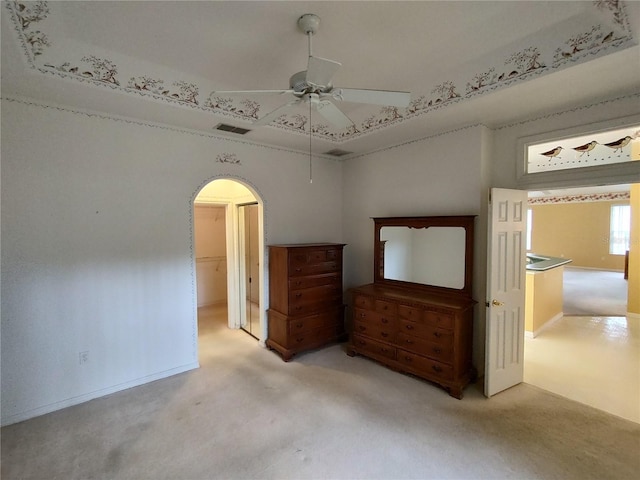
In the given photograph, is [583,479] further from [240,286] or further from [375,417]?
[240,286]

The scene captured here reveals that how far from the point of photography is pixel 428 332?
3.06 meters

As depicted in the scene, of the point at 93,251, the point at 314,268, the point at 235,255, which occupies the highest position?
the point at 93,251

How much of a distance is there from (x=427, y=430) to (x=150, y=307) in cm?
290

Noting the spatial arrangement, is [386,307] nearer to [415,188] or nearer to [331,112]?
[415,188]

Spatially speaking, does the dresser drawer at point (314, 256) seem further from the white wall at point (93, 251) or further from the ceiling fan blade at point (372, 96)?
the ceiling fan blade at point (372, 96)

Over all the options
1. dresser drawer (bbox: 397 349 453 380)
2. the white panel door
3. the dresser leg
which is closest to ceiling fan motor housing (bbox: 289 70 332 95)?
the white panel door

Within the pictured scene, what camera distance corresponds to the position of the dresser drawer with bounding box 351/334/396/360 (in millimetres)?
3373

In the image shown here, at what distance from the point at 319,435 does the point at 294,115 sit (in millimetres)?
3128

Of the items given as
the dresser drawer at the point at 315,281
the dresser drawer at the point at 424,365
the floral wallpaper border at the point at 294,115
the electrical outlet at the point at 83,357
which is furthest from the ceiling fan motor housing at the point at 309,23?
the electrical outlet at the point at 83,357

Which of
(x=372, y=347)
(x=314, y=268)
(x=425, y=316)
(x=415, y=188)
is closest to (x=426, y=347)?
(x=425, y=316)

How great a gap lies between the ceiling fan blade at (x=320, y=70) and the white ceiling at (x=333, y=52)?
49 centimetres

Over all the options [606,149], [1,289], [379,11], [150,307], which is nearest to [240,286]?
[150,307]

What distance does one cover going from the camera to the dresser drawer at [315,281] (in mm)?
3691

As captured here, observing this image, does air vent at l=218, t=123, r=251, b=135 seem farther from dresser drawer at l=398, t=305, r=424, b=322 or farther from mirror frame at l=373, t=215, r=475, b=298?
dresser drawer at l=398, t=305, r=424, b=322
